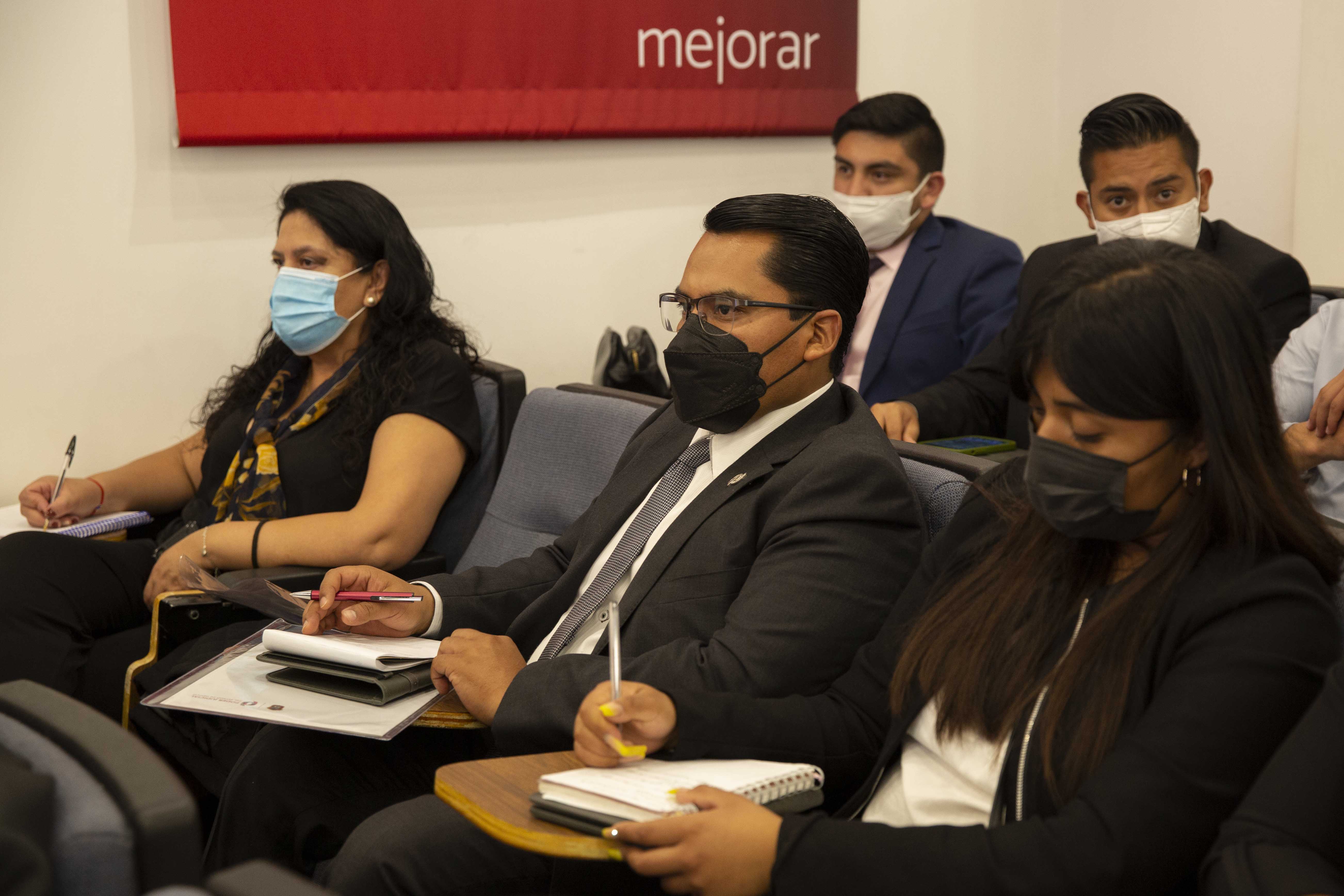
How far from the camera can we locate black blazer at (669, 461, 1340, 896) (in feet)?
3.78

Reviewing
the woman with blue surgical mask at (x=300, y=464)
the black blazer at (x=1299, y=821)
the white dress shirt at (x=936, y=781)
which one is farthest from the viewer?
the woman with blue surgical mask at (x=300, y=464)

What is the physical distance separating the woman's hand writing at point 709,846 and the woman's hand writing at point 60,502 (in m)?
2.23

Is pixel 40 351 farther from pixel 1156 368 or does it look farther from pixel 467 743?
pixel 1156 368

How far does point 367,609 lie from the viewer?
200 centimetres

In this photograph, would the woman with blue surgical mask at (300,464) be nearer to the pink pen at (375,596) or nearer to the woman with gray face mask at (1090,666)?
the pink pen at (375,596)

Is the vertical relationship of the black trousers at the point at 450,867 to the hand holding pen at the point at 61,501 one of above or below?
below

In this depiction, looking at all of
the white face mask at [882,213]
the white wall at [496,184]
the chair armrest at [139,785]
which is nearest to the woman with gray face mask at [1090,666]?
the chair armrest at [139,785]

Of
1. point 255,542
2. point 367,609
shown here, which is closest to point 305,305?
point 255,542

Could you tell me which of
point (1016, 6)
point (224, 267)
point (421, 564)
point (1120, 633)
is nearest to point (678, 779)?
point (1120, 633)

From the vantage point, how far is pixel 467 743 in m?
1.99

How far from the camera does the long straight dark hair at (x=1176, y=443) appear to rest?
1262 mm

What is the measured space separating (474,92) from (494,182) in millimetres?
272

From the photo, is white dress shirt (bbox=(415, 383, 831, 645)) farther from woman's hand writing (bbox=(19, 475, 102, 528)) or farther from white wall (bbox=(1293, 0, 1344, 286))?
white wall (bbox=(1293, 0, 1344, 286))

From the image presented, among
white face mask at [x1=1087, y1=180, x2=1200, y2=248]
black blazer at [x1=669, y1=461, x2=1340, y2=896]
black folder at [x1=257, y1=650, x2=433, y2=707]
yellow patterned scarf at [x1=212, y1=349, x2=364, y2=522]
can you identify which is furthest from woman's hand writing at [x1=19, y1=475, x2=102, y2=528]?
white face mask at [x1=1087, y1=180, x2=1200, y2=248]
